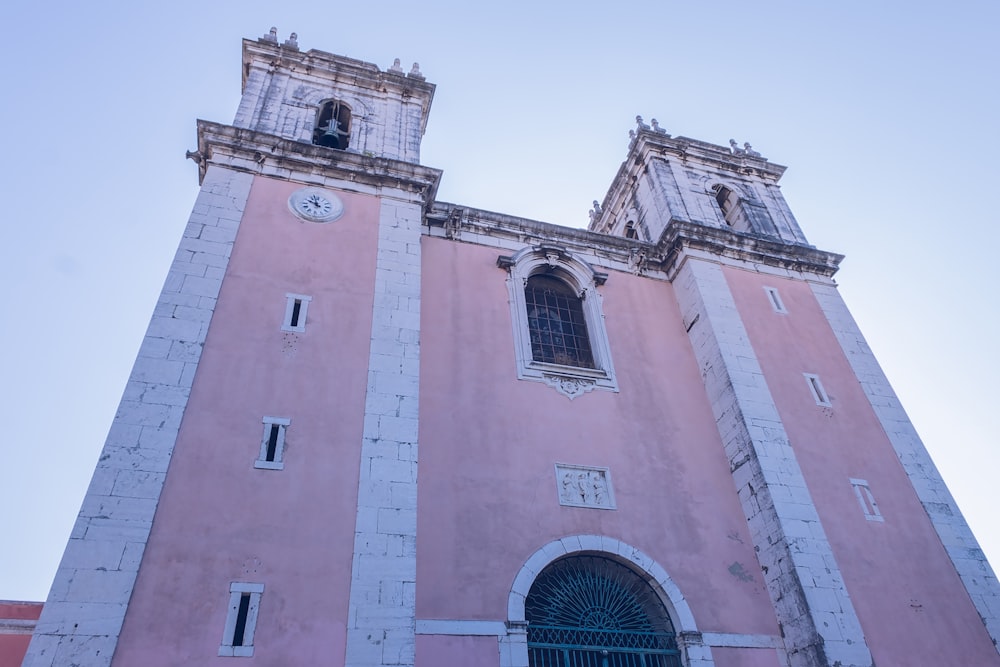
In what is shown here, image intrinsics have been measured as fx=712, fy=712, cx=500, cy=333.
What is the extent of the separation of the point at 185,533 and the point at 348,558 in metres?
1.93

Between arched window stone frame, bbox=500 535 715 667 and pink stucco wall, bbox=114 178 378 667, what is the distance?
2417mm

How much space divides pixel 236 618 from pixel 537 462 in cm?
509

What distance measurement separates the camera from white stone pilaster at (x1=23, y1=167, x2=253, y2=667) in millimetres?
7398

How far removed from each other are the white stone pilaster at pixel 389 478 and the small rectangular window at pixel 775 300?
7.87 metres

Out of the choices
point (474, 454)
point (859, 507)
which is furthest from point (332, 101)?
point (859, 507)

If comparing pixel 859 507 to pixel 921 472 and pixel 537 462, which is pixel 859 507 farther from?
pixel 537 462

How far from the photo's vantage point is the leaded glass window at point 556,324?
13.6m

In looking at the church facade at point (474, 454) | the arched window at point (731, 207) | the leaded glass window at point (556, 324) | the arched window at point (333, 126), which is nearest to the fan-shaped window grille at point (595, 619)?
the church facade at point (474, 454)

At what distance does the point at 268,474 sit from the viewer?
365 inches

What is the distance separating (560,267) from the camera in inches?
591

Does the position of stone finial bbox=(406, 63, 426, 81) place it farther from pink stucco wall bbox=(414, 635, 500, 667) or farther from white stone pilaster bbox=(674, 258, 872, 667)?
pink stucco wall bbox=(414, 635, 500, 667)

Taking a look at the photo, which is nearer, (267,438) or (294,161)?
(267,438)

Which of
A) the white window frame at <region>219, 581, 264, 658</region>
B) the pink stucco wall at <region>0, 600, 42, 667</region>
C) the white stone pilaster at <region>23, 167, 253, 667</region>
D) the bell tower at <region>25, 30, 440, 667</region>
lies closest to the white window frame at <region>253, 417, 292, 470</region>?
the bell tower at <region>25, 30, 440, 667</region>

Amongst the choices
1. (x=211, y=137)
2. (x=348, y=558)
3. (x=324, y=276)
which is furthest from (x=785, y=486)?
(x=211, y=137)
